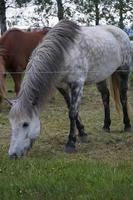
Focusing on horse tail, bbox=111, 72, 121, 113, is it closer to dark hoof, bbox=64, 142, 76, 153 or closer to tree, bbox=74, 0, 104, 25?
dark hoof, bbox=64, 142, 76, 153

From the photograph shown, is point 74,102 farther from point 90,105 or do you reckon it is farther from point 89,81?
point 90,105

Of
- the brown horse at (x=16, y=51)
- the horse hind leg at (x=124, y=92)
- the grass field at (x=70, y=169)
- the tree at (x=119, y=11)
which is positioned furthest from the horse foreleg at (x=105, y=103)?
the tree at (x=119, y=11)

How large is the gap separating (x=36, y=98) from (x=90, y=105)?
541 centimetres

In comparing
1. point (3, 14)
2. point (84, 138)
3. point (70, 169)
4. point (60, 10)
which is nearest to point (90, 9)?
point (60, 10)

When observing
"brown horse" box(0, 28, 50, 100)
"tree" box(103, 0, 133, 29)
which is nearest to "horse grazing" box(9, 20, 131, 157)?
"brown horse" box(0, 28, 50, 100)

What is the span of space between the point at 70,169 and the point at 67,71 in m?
1.96

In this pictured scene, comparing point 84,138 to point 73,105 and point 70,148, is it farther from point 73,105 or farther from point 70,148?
point 73,105

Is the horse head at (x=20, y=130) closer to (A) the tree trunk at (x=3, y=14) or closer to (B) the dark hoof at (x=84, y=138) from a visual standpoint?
(B) the dark hoof at (x=84, y=138)

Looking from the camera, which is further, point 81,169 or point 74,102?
point 74,102

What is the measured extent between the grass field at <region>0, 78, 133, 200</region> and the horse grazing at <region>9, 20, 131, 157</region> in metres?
0.36

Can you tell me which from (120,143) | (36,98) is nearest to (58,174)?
(36,98)

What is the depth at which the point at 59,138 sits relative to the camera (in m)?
8.11

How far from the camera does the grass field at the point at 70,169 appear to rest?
4.64 metres

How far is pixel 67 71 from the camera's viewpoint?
7016 mm
